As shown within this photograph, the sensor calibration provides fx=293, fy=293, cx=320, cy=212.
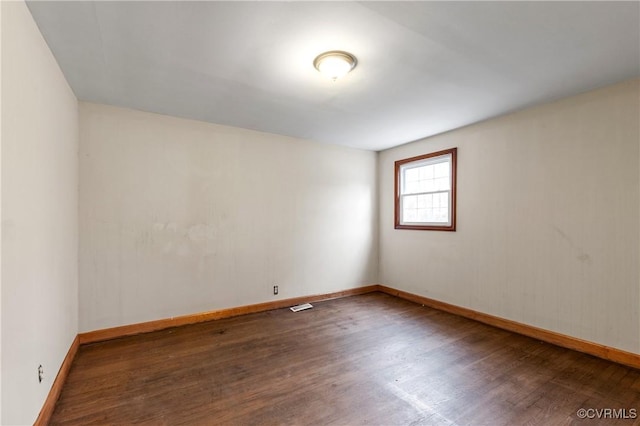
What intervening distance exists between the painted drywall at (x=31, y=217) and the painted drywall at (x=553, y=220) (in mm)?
4177

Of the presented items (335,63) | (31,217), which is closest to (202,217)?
(31,217)

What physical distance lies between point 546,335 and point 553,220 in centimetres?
120

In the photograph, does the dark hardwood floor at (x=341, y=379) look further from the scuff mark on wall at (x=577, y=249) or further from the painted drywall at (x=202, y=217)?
the scuff mark on wall at (x=577, y=249)

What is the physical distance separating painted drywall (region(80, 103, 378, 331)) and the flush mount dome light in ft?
6.48

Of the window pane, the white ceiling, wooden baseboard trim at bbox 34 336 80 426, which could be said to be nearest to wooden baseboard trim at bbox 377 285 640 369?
the window pane

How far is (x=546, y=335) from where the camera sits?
3.04 meters

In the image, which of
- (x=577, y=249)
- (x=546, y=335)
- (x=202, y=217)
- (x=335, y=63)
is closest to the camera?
(x=335, y=63)

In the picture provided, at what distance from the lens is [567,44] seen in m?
2.04

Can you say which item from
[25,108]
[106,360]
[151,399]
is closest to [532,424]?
[151,399]

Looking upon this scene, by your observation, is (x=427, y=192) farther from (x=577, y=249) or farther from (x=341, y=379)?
(x=341, y=379)

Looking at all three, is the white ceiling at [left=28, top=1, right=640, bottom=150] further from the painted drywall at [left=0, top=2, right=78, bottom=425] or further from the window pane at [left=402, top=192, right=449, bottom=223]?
the window pane at [left=402, top=192, right=449, bottom=223]

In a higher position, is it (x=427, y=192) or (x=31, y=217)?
(x=427, y=192)

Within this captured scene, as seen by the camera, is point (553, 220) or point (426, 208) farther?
point (426, 208)

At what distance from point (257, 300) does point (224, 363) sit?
1473 mm
